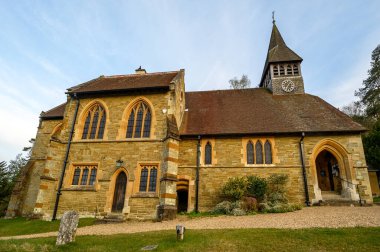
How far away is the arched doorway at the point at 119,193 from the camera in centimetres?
1354

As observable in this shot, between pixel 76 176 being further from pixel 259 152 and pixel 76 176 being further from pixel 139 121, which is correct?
pixel 259 152

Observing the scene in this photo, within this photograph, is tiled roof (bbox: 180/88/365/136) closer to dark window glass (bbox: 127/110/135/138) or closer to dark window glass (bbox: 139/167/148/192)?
dark window glass (bbox: 127/110/135/138)

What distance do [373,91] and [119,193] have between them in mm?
32887

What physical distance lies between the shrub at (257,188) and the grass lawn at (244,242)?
5.73m

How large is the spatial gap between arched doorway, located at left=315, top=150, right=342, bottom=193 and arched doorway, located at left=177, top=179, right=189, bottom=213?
30.7 ft

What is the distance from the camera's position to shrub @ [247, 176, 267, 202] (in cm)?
1365

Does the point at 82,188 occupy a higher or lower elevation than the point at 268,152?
lower

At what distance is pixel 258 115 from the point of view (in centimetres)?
1750

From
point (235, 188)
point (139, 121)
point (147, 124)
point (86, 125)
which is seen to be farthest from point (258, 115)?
point (86, 125)

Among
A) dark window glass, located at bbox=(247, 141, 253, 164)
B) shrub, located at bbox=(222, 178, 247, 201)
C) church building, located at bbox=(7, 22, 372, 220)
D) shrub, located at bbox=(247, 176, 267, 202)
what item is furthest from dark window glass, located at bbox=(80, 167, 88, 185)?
dark window glass, located at bbox=(247, 141, 253, 164)

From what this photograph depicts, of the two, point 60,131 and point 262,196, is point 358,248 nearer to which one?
point 262,196

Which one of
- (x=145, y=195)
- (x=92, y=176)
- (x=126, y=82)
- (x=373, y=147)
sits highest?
(x=126, y=82)

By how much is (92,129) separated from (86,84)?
4.51 m

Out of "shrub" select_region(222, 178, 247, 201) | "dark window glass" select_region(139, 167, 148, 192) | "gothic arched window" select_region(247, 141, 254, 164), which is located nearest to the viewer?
"shrub" select_region(222, 178, 247, 201)
